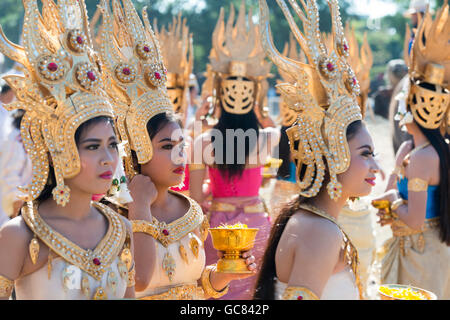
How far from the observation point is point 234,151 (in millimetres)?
5074

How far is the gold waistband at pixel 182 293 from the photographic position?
278 cm

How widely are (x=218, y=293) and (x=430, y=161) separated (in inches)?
88.6

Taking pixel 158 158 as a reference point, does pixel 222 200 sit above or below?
below

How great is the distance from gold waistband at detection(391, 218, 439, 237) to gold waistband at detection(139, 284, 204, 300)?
2319 mm

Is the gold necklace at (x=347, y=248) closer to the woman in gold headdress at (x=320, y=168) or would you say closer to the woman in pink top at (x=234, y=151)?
the woman in gold headdress at (x=320, y=168)

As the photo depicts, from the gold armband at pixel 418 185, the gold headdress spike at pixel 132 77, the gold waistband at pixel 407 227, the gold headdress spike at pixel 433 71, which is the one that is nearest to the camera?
the gold headdress spike at pixel 132 77

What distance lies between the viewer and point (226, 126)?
17.1 feet

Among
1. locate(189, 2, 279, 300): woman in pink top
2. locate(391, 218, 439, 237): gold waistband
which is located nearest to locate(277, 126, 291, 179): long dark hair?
locate(189, 2, 279, 300): woman in pink top

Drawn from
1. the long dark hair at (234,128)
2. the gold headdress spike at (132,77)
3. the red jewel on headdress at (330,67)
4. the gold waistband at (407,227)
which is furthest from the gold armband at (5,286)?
the gold waistband at (407,227)

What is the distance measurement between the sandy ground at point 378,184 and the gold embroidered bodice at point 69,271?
1532 mm

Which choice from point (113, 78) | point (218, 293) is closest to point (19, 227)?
point (113, 78)

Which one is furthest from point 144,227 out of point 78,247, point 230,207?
point 230,207

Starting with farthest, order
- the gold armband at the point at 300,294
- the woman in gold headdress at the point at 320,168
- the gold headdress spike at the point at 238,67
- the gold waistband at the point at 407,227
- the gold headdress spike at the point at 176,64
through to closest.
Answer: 1. the gold headdress spike at the point at 176,64
2. the gold headdress spike at the point at 238,67
3. the gold waistband at the point at 407,227
4. the woman in gold headdress at the point at 320,168
5. the gold armband at the point at 300,294
